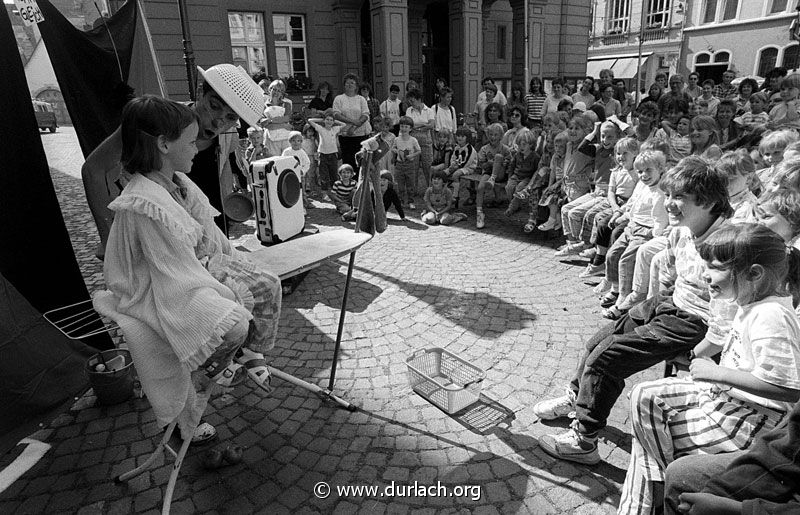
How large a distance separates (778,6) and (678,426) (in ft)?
113

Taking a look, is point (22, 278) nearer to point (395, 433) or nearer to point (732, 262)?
point (395, 433)

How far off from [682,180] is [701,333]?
33.3 inches

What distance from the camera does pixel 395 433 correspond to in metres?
2.80

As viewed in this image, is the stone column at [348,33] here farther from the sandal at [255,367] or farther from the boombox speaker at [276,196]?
the sandal at [255,367]

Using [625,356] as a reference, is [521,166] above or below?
above

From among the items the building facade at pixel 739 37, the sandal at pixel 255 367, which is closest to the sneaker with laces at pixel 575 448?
the sandal at pixel 255 367

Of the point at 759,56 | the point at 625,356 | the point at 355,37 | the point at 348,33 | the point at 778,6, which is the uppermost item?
the point at 778,6

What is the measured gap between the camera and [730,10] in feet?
94.8

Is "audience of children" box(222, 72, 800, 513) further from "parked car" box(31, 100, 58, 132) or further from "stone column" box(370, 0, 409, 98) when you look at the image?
"parked car" box(31, 100, 58, 132)

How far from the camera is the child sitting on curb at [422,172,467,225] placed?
737 centimetres

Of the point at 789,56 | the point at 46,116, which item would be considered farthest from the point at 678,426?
the point at 789,56

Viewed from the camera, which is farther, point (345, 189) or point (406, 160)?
point (406, 160)

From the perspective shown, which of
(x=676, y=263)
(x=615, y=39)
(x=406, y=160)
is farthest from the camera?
(x=615, y=39)

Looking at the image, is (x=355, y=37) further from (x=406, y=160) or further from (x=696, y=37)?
(x=696, y=37)
